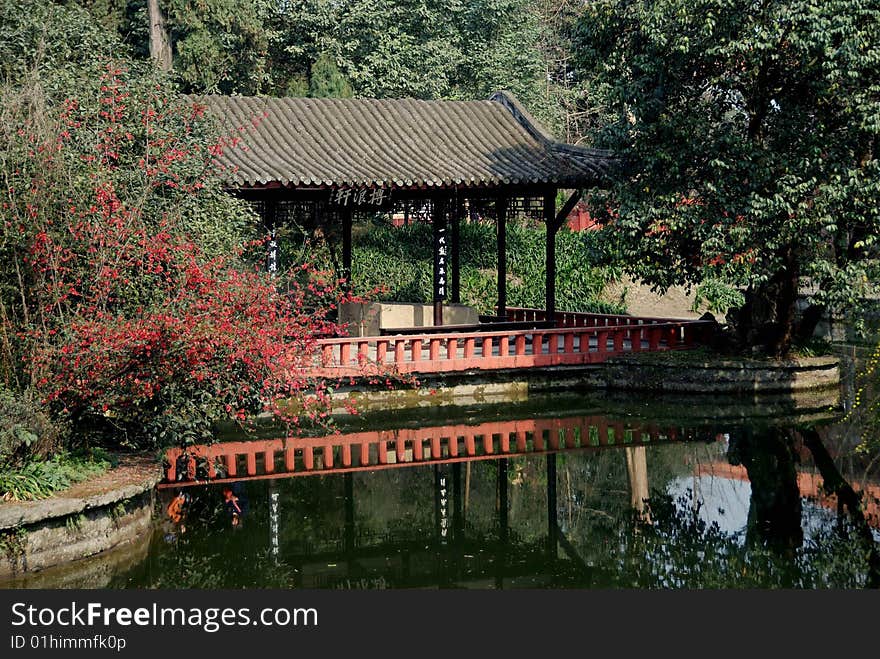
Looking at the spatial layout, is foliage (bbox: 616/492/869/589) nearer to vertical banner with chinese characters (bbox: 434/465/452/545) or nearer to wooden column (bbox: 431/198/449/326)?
vertical banner with chinese characters (bbox: 434/465/452/545)

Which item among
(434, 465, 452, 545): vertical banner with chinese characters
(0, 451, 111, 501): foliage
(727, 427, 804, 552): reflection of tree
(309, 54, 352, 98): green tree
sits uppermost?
(309, 54, 352, 98): green tree

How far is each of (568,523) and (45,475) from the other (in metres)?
4.76

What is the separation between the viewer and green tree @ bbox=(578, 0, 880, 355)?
50.9 ft

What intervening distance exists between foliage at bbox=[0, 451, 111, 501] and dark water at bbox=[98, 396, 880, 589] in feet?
2.94

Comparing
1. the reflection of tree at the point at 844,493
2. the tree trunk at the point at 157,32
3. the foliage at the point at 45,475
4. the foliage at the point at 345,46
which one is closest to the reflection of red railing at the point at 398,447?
the reflection of tree at the point at 844,493

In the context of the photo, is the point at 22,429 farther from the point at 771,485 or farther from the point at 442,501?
the point at 771,485

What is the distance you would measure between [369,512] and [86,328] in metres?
3.46

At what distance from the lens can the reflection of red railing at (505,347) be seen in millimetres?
16969

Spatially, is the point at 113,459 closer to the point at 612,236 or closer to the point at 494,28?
the point at 612,236

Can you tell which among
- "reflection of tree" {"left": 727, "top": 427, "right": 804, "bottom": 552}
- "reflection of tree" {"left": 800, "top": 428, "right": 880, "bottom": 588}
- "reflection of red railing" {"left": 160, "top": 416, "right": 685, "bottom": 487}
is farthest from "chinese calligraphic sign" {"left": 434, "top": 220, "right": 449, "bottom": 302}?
"reflection of tree" {"left": 800, "top": 428, "right": 880, "bottom": 588}

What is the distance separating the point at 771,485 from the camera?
492 inches

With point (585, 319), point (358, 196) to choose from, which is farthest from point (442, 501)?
point (585, 319)

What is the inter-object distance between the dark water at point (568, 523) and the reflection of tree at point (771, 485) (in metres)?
0.03

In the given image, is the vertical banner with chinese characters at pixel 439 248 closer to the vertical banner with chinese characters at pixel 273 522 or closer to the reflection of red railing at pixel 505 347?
the reflection of red railing at pixel 505 347
